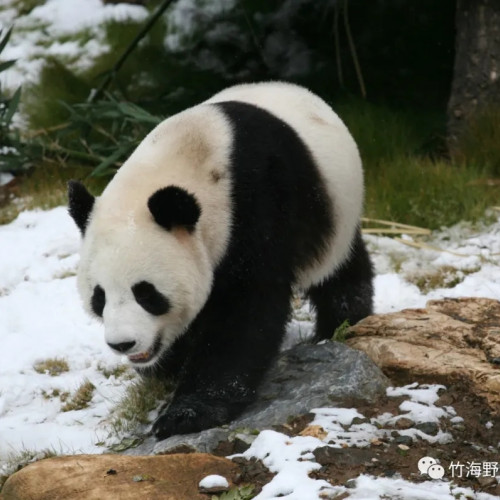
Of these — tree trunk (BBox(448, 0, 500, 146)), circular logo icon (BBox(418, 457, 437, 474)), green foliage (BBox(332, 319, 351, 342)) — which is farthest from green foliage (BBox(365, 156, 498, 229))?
circular logo icon (BBox(418, 457, 437, 474))

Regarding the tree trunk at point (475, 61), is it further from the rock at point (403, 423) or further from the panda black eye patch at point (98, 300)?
the panda black eye patch at point (98, 300)

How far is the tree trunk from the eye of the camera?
6.46m

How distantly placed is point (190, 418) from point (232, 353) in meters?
0.31

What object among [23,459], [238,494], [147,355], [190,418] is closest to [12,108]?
[23,459]

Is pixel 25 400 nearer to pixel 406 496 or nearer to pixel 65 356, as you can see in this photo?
pixel 65 356

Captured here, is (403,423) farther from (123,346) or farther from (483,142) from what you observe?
(483,142)

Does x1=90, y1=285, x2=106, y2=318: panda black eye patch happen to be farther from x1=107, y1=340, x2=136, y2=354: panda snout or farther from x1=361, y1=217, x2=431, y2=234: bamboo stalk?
x1=361, y1=217, x2=431, y2=234: bamboo stalk

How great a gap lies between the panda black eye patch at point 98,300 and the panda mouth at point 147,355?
8.5 inches

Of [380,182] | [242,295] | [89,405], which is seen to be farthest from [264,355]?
[380,182]

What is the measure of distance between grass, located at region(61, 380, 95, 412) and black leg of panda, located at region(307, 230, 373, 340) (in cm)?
117

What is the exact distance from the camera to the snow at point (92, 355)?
3.06m

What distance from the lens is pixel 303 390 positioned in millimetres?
3590

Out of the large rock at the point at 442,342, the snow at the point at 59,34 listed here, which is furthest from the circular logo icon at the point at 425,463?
the snow at the point at 59,34

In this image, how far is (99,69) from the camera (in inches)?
317
